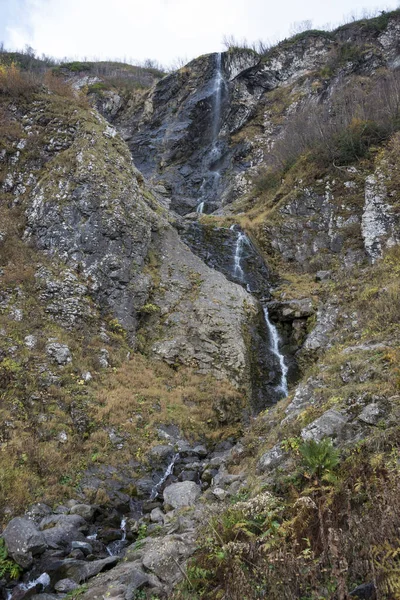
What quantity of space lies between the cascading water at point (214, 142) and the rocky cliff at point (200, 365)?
16.9ft

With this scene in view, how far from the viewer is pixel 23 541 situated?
7348 millimetres

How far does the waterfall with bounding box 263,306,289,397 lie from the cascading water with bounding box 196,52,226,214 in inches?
799

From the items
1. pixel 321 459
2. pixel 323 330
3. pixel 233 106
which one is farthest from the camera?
pixel 233 106

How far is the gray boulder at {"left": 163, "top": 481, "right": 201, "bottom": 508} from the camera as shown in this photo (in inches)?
355

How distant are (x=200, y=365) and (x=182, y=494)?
7.14 meters

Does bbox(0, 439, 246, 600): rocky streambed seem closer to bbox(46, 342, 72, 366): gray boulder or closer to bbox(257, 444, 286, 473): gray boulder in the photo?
bbox(257, 444, 286, 473): gray boulder

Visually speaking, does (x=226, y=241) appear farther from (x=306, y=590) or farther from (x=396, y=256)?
(x=306, y=590)

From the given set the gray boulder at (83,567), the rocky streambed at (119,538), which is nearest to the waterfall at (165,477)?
the rocky streambed at (119,538)

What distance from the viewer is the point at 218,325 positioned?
17438 mm

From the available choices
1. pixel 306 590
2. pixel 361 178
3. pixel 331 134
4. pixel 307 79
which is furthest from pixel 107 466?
pixel 307 79

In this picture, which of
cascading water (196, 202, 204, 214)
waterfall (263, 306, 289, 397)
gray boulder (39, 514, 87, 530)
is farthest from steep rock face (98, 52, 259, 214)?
gray boulder (39, 514, 87, 530)

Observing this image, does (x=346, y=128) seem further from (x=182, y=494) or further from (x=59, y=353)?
(x=182, y=494)

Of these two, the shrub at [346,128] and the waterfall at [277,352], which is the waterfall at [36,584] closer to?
the waterfall at [277,352]

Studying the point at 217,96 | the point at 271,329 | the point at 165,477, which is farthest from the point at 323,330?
the point at 217,96
